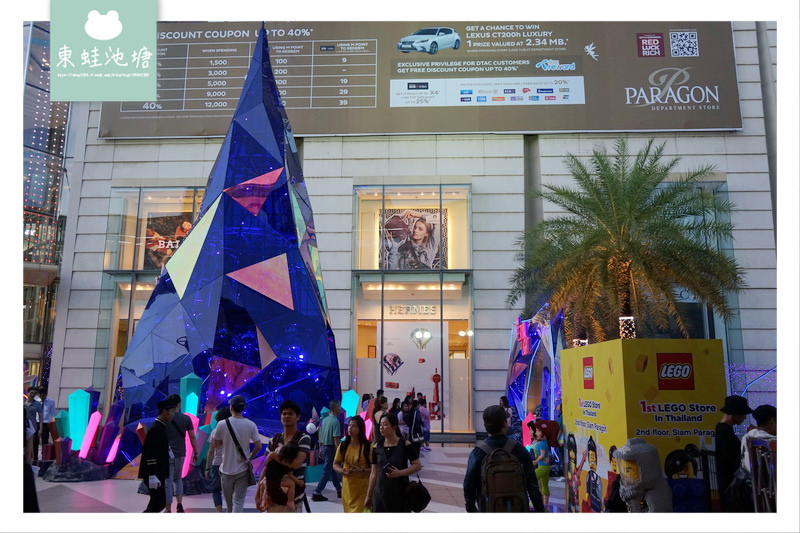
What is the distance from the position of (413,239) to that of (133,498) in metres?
12.7

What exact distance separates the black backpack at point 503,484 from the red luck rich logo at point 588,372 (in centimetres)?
243

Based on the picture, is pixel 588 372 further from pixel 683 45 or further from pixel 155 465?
pixel 683 45

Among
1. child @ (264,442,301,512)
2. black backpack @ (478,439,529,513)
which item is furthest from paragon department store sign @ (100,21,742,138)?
black backpack @ (478,439,529,513)

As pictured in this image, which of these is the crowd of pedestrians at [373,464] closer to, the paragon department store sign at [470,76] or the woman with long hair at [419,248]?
the woman with long hair at [419,248]

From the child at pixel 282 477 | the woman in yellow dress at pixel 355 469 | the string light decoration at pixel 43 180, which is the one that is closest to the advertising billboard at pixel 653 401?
the woman in yellow dress at pixel 355 469

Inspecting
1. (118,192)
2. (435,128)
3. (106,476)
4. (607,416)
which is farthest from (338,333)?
(607,416)

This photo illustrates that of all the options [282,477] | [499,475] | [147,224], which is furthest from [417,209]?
[499,475]

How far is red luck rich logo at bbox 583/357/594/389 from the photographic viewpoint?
22.8 feet

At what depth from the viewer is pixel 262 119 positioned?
1108cm

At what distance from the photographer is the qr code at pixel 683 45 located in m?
19.9

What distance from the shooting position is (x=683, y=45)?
65.5 ft

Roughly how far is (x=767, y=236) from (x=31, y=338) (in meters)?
24.4

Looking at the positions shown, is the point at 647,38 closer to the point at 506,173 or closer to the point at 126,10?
the point at 506,173

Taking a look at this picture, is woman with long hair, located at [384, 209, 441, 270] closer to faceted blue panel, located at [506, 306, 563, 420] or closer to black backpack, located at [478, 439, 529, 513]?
faceted blue panel, located at [506, 306, 563, 420]
